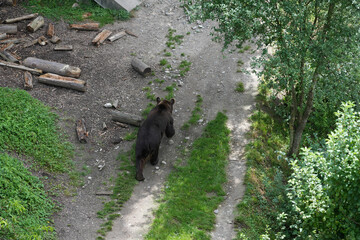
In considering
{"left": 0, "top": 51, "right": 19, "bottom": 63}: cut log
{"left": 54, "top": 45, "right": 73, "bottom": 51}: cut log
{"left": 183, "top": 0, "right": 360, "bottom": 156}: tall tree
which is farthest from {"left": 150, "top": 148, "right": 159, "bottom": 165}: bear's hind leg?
{"left": 0, "top": 51, "right": 19, "bottom": 63}: cut log

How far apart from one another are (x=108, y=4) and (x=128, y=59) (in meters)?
4.37

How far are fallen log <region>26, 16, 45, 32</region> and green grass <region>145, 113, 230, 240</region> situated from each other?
950 cm

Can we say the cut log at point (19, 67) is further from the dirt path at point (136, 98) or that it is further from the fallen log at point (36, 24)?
the fallen log at point (36, 24)

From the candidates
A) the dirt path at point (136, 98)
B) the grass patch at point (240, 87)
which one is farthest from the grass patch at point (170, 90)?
the grass patch at point (240, 87)

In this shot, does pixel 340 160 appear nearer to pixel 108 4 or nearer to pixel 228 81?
pixel 228 81

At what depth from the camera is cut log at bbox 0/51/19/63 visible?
16.6 meters

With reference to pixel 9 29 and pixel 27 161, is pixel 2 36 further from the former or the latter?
pixel 27 161

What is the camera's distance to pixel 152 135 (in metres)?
13.4

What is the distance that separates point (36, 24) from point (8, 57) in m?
2.82

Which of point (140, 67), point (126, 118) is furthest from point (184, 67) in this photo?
point (126, 118)

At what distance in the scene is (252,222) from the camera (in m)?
12.3

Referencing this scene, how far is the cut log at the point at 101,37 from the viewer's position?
18562 mm

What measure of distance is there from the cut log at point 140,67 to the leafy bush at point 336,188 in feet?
29.1

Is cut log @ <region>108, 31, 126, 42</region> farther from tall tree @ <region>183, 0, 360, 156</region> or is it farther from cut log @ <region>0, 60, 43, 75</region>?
A: tall tree @ <region>183, 0, 360, 156</region>
